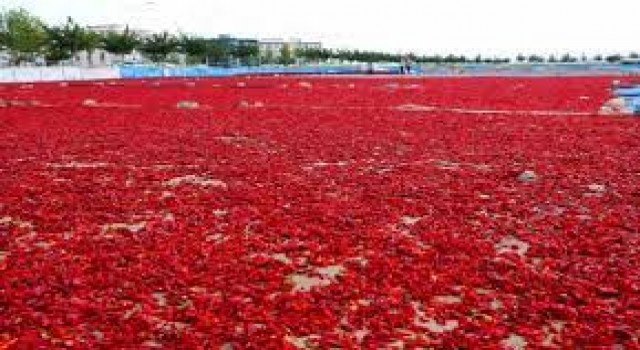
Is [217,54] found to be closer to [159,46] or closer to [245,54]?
[245,54]

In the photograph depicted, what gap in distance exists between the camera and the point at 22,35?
4193 inches

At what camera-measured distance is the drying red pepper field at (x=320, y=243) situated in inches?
298

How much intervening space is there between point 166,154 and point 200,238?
9.65 metres

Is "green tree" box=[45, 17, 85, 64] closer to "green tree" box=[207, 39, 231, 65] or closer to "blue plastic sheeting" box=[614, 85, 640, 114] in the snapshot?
"green tree" box=[207, 39, 231, 65]

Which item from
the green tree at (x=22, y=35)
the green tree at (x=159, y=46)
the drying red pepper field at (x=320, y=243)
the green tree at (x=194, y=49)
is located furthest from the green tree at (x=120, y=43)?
the drying red pepper field at (x=320, y=243)

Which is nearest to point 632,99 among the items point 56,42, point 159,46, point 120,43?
point 56,42

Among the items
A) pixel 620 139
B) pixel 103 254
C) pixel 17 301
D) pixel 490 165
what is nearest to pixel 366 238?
pixel 103 254

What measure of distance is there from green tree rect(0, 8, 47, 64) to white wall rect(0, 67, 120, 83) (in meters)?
25.4

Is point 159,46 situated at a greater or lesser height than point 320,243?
greater

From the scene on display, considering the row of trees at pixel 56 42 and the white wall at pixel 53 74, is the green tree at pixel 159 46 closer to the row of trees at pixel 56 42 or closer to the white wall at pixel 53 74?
the row of trees at pixel 56 42

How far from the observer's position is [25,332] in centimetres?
738

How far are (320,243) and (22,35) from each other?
10657 centimetres

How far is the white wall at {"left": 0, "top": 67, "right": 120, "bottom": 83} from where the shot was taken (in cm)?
7506

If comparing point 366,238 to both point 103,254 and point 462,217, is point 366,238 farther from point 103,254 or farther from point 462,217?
point 103,254
